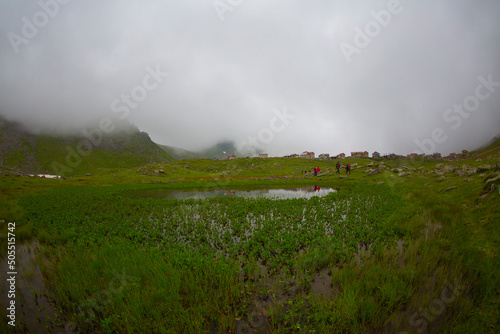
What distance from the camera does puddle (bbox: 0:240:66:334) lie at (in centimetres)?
620

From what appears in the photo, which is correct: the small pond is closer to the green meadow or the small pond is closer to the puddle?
the green meadow

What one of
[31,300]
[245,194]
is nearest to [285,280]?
[31,300]

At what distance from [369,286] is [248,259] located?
5441mm

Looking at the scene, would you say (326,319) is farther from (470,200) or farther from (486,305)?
(470,200)

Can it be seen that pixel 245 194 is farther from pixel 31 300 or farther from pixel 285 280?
pixel 31 300

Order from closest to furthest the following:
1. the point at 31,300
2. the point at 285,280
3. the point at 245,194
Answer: the point at 31,300
the point at 285,280
the point at 245,194

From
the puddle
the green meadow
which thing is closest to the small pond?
the green meadow

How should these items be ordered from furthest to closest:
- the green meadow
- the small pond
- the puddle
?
Answer: 1. the small pond
2. the puddle
3. the green meadow

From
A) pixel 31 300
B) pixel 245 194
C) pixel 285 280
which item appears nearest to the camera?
pixel 31 300

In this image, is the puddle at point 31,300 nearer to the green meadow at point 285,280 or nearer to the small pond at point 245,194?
the green meadow at point 285,280

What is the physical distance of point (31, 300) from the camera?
738cm

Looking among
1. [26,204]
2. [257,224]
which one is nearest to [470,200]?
[257,224]

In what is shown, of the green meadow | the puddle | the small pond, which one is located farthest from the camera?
the small pond

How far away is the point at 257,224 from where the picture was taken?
15.7 m
